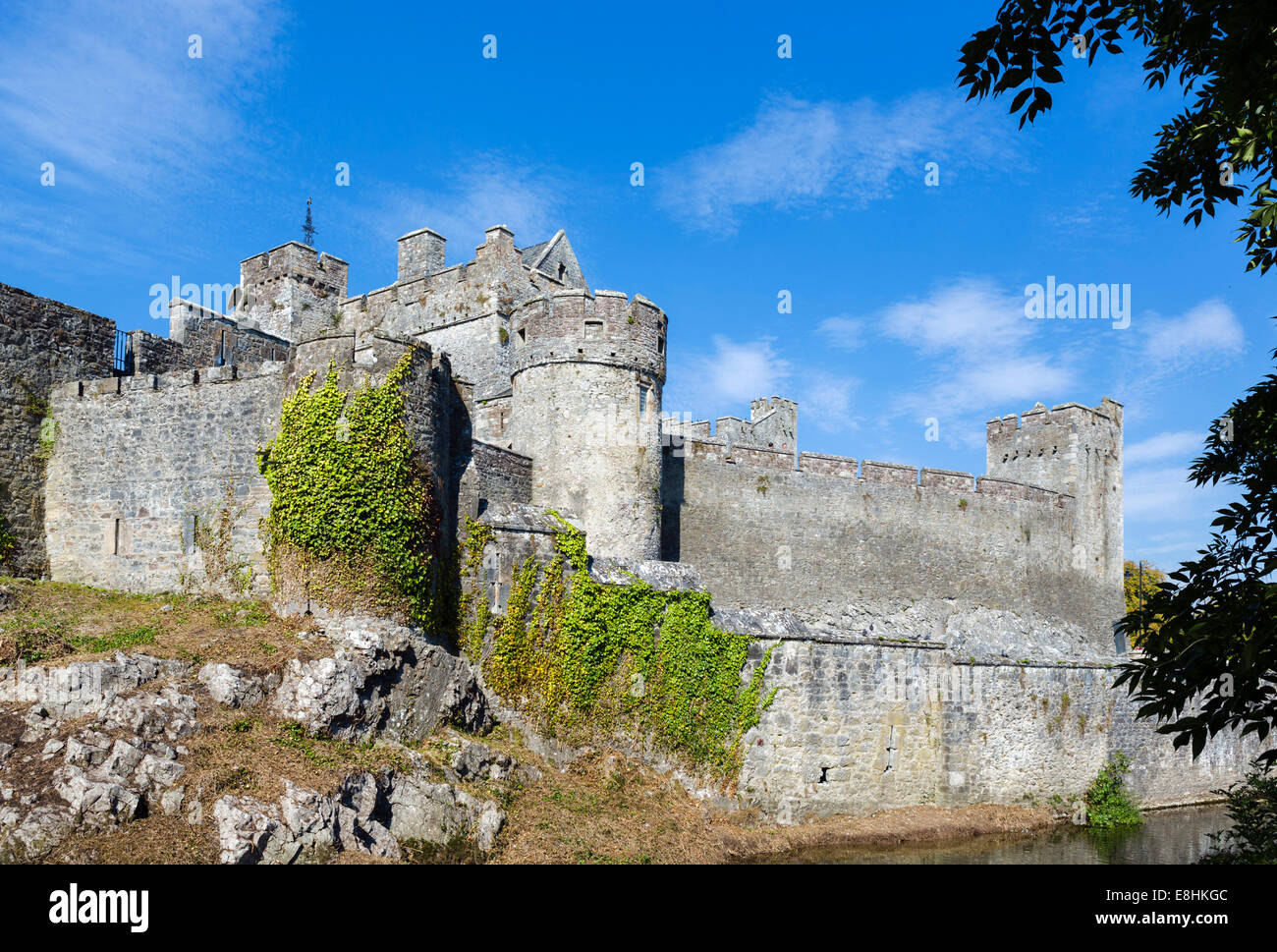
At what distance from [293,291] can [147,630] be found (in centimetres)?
1823

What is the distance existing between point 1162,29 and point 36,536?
20573mm

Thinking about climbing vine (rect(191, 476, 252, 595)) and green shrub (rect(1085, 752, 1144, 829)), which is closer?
climbing vine (rect(191, 476, 252, 595))

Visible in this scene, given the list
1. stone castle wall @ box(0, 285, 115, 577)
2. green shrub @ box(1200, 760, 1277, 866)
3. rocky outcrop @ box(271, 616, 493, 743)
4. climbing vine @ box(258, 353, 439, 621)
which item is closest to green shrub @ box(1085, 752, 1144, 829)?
green shrub @ box(1200, 760, 1277, 866)

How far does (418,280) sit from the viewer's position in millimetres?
31016

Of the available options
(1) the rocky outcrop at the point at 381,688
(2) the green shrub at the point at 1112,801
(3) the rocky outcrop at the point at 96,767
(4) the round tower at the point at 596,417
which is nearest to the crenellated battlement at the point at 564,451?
(4) the round tower at the point at 596,417

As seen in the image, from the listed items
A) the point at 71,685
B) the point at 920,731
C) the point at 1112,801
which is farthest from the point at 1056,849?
the point at 71,685

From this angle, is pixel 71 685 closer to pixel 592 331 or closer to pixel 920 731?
pixel 592 331

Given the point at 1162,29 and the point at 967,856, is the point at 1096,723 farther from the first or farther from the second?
the point at 1162,29

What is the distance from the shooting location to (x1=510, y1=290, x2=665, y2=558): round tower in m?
21.7

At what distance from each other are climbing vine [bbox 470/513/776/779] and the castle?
1.54 ft

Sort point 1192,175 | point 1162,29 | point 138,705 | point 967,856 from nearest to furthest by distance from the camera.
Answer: point 1162,29 → point 1192,175 → point 138,705 → point 967,856

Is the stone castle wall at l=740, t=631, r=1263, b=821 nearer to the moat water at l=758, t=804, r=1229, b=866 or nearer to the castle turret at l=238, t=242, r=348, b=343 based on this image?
the moat water at l=758, t=804, r=1229, b=866

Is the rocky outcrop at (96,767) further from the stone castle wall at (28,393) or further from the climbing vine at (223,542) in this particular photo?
the stone castle wall at (28,393)
